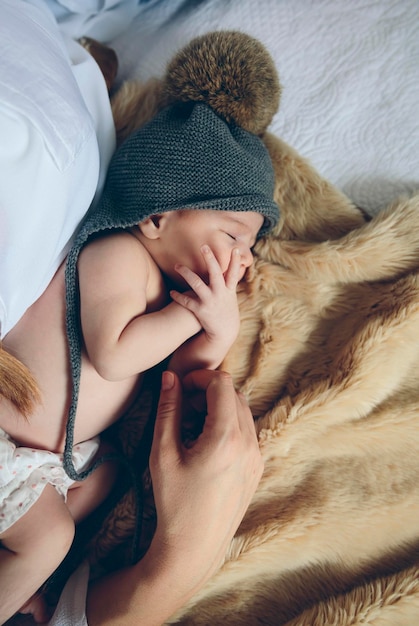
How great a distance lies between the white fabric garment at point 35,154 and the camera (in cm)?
80

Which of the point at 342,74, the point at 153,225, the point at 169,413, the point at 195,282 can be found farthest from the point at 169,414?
the point at 342,74

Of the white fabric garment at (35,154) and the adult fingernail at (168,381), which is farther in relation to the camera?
the adult fingernail at (168,381)

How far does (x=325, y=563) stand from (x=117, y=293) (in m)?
0.70

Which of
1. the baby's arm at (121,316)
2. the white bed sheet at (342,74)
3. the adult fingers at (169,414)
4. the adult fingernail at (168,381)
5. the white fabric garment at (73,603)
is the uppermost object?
the white bed sheet at (342,74)

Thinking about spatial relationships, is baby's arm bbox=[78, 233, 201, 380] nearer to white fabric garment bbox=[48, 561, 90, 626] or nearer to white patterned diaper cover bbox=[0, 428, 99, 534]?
white patterned diaper cover bbox=[0, 428, 99, 534]

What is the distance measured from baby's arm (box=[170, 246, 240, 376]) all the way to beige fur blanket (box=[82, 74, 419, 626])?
0.21ft

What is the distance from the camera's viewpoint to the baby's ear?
1021 mm

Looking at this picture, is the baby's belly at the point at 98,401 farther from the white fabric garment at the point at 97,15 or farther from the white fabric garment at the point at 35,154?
the white fabric garment at the point at 97,15

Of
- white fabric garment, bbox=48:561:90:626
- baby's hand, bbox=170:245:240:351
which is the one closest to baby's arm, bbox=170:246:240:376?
baby's hand, bbox=170:245:240:351

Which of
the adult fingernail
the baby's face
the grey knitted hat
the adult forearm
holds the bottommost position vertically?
the adult forearm

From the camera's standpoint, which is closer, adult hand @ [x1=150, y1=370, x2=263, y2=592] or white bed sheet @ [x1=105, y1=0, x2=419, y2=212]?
adult hand @ [x1=150, y1=370, x2=263, y2=592]

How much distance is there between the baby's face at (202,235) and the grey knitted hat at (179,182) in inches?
1.4

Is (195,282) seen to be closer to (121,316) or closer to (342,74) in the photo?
(121,316)

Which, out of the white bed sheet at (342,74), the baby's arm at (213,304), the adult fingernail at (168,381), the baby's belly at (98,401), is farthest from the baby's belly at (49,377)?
the white bed sheet at (342,74)
